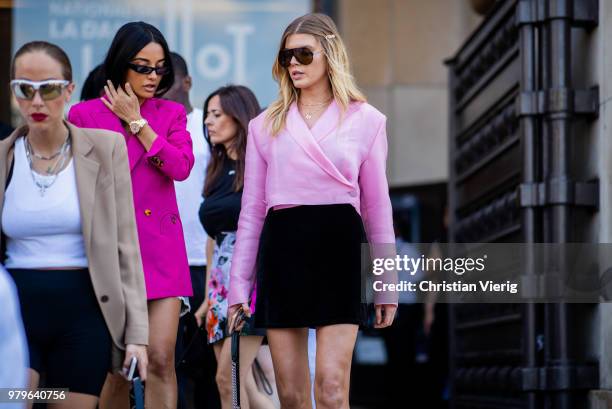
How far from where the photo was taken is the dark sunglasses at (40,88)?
500 centimetres

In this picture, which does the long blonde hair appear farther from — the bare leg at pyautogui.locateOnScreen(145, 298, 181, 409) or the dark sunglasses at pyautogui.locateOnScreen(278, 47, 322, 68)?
the bare leg at pyautogui.locateOnScreen(145, 298, 181, 409)

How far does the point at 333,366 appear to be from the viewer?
541 centimetres

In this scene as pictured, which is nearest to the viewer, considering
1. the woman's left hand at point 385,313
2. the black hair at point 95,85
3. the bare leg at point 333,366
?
the bare leg at point 333,366

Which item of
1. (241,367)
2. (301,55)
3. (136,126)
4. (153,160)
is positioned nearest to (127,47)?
(136,126)

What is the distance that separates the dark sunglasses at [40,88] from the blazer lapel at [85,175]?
22 cm

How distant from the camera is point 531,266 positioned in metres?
7.93

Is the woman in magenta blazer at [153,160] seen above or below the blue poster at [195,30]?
below

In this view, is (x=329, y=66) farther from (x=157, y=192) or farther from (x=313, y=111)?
(x=157, y=192)

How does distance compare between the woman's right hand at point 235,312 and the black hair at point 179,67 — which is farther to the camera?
the black hair at point 179,67

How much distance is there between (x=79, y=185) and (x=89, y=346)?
597 mm

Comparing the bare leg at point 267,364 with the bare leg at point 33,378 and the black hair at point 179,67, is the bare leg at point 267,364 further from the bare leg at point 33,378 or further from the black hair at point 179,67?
the bare leg at point 33,378

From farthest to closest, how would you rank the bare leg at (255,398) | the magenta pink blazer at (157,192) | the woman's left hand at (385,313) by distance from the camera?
the bare leg at (255,398) → the magenta pink blazer at (157,192) → the woman's left hand at (385,313)

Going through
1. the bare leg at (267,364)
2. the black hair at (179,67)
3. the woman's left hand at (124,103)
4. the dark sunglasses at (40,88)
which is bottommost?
the bare leg at (267,364)

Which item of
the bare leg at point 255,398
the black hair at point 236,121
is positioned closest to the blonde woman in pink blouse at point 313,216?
the black hair at point 236,121
